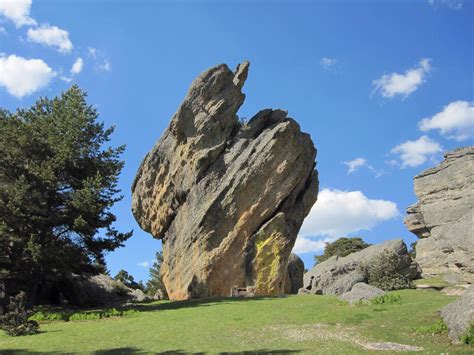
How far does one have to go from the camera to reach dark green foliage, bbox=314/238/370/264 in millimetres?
87475

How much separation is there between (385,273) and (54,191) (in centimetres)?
2647

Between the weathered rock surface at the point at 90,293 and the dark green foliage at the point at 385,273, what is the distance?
69.0ft

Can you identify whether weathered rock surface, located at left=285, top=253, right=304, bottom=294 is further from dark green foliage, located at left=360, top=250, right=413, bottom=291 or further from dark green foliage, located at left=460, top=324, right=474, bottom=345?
dark green foliage, located at left=460, top=324, right=474, bottom=345

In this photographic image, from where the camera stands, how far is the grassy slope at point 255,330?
15.7 meters

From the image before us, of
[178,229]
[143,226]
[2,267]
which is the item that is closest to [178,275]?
[178,229]

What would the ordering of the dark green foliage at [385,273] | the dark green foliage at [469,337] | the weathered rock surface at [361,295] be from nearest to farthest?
the dark green foliage at [469,337] → the weathered rock surface at [361,295] → the dark green foliage at [385,273]

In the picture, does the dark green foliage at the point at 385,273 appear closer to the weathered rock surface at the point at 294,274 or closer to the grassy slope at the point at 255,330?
the grassy slope at the point at 255,330

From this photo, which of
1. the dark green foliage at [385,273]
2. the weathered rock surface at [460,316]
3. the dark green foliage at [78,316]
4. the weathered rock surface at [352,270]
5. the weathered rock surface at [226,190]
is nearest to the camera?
the weathered rock surface at [460,316]

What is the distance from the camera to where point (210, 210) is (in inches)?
1556

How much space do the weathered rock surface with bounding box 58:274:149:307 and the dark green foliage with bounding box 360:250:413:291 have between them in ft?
69.0

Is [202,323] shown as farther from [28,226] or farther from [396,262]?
[396,262]

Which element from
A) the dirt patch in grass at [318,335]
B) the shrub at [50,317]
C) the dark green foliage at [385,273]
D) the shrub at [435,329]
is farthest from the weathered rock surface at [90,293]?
the shrub at [435,329]

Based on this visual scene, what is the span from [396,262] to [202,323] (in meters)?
22.8

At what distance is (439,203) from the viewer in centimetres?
6519
